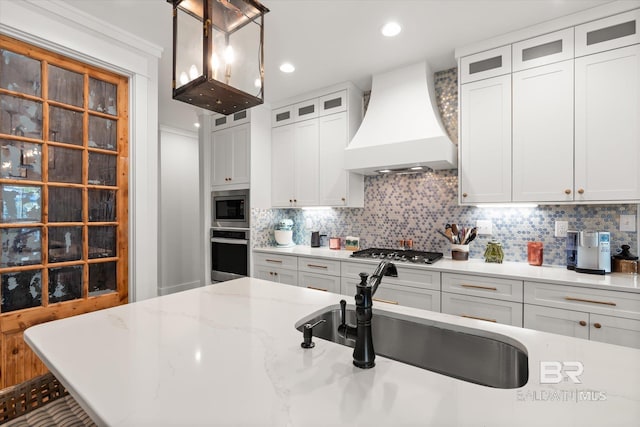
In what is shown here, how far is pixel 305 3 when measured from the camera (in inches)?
82.2

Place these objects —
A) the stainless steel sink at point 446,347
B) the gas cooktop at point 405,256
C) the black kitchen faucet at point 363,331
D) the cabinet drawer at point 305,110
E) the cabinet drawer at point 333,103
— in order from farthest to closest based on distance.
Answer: the cabinet drawer at point 305,110
the cabinet drawer at point 333,103
the gas cooktop at point 405,256
the stainless steel sink at point 446,347
the black kitchen faucet at point 363,331

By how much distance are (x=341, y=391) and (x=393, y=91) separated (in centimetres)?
281

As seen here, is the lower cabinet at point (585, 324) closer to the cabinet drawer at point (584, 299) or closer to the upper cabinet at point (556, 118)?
the cabinet drawer at point (584, 299)

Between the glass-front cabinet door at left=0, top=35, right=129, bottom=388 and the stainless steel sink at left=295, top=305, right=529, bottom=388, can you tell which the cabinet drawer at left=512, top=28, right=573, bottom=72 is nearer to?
the stainless steel sink at left=295, top=305, right=529, bottom=388

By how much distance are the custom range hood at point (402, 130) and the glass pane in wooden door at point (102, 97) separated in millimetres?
1977

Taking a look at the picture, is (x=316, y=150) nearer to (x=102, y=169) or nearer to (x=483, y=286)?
(x=102, y=169)

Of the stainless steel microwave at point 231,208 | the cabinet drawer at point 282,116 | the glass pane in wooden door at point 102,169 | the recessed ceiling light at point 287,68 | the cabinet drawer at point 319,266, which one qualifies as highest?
the recessed ceiling light at point 287,68

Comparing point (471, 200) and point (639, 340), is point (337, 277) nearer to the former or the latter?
point (471, 200)

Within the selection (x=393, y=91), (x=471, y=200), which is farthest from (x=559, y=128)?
(x=393, y=91)

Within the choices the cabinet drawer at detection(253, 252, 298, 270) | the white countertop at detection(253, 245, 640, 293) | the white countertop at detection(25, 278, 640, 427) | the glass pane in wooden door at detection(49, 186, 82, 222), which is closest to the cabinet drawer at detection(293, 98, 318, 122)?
the cabinet drawer at detection(253, 252, 298, 270)

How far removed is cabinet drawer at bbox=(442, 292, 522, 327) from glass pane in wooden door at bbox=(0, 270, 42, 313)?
9.35 ft

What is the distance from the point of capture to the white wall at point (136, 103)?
7.18 feet

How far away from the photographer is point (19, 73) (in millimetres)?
1996

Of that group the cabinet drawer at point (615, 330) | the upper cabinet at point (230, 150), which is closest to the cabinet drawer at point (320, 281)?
the upper cabinet at point (230, 150)
